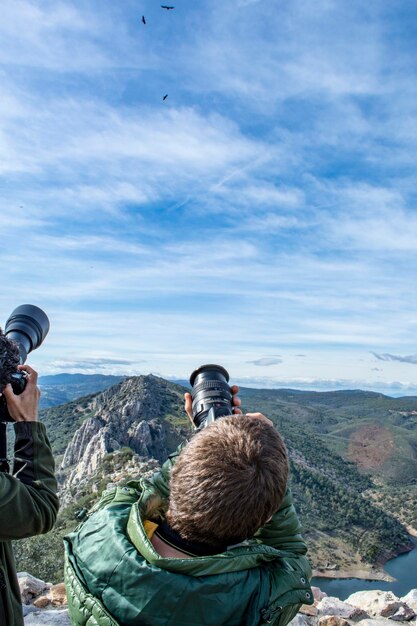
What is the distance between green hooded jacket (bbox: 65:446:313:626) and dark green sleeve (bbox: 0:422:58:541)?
248 mm

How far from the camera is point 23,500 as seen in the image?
75.6 inches

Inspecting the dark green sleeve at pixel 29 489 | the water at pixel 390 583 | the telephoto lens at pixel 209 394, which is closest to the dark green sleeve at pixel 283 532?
the telephoto lens at pixel 209 394

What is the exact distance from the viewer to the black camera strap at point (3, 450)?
6.70ft

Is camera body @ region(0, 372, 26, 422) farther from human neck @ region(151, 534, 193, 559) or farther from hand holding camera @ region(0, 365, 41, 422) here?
human neck @ region(151, 534, 193, 559)

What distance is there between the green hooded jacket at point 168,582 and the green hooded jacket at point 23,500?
0.83 ft

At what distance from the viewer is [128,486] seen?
214 cm

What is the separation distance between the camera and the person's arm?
1886 millimetres

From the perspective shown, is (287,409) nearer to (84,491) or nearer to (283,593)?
(84,491)

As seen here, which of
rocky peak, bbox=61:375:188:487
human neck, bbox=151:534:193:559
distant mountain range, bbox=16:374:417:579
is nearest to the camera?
human neck, bbox=151:534:193:559

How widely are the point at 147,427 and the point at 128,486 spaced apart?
64.0 meters

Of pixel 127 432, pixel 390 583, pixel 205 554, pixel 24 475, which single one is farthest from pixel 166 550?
pixel 390 583

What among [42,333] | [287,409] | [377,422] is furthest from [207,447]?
[287,409]

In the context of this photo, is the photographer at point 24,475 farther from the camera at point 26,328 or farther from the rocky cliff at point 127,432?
the rocky cliff at point 127,432

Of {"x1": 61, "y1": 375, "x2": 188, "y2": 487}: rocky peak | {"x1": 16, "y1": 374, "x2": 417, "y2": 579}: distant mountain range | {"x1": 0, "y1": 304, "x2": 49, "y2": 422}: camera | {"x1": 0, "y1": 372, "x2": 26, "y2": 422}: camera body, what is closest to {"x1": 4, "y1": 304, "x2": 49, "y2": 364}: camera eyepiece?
{"x1": 0, "y1": 304, "x2": 49, "y2": 422}: camera
